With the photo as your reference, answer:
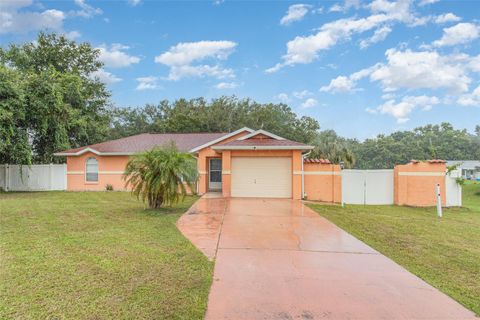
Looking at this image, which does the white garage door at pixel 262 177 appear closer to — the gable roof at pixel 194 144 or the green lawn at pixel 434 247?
the gable roof at pixel 194 144

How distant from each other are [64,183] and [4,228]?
13.6 metres

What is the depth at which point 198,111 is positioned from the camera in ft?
128

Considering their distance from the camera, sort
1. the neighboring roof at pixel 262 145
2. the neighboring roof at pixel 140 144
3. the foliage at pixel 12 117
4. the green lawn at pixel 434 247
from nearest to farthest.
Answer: the green lawn at pixel 434 247 → the neighboring roof at pixel 262 145 → the foliage at pixel 12 117 → the neighboring roof at pixel 140 144

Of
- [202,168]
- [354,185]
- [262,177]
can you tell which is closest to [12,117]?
[202,168]

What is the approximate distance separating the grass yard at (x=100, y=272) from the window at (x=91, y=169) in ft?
40.4

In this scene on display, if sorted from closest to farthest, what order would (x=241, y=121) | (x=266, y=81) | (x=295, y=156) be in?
(x=295, y=156)
(x=266, y=81)
(x=241, y=121)

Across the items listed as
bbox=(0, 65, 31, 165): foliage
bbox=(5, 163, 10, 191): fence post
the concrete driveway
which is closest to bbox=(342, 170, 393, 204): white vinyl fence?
the concrete driveway

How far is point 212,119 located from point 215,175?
21.1 m

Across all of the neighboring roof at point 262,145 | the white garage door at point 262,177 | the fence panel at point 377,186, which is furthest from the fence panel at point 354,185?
the white garage door at point 262,177

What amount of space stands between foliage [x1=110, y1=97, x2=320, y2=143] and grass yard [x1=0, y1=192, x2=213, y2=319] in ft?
97.3

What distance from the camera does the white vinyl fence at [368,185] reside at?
48.9 ft

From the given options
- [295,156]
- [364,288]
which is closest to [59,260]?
[364,288]

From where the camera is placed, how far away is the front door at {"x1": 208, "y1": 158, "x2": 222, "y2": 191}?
18.0m

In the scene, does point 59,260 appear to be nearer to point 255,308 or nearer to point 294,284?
point 255,308
